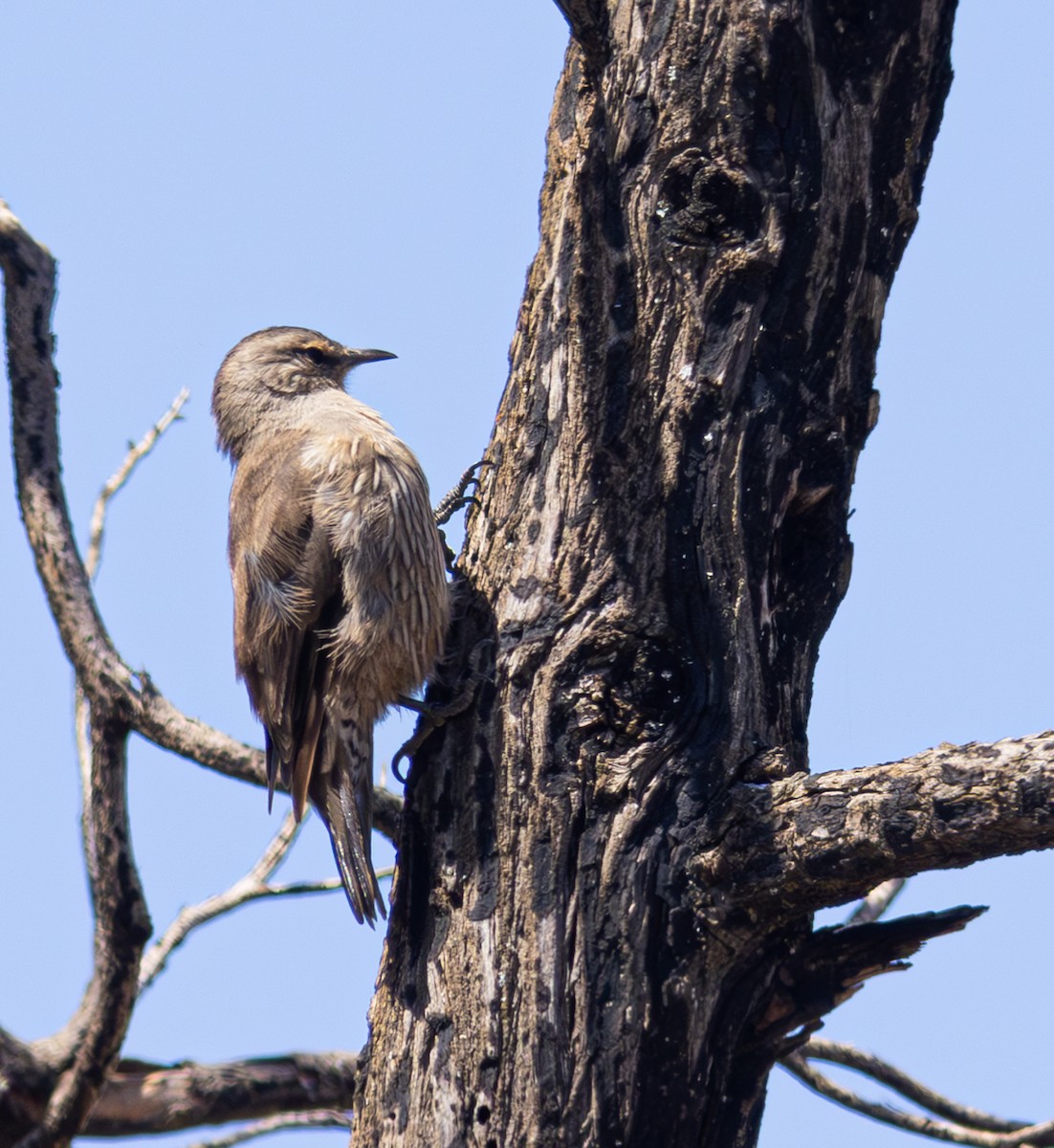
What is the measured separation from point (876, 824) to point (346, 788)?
1.73 meters

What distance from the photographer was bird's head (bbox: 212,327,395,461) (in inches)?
181

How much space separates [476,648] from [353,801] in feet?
2.70

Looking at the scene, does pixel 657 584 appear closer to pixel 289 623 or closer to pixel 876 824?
pixel 876 824

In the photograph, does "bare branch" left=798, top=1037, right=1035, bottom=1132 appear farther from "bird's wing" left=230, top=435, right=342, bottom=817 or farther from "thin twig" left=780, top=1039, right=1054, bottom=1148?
"bird's wing" left=230, top=435, right=342, bottom=817

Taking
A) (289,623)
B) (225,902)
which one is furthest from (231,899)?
(289,623)

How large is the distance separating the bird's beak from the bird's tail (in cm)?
151

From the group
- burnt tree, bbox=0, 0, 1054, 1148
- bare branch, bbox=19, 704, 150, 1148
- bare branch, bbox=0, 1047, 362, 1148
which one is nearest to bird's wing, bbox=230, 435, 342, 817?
bare branch, bbox=19, 704, 150, 1148

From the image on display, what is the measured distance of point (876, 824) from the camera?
95.3 inches

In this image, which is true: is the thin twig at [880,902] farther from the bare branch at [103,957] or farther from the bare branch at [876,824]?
the bare branch at [103,957]

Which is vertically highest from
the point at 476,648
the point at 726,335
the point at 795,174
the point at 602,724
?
the point at 795,174

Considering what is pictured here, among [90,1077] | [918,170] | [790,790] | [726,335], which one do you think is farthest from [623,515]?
[90,1077]

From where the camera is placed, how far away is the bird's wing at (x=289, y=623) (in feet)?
12.6

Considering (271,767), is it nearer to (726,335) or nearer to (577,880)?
(577,880)

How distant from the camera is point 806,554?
312 centimetres
